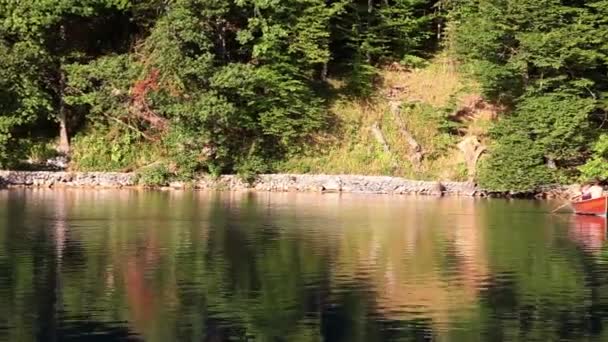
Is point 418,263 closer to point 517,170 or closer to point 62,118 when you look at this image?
point 517,170

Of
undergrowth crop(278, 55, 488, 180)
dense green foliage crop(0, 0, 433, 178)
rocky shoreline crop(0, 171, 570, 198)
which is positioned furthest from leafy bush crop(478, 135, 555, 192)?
dense green foliage crop(0, 0, 433, 178)

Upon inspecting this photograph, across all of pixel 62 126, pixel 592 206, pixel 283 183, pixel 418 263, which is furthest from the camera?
pixel 62 126

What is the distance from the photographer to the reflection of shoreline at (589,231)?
2638cm

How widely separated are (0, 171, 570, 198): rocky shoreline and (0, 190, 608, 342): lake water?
21.3 feet

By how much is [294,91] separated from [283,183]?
13.8 feet

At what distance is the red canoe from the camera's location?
33.7 metres

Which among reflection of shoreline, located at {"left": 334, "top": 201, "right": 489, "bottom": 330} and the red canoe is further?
the red canoe

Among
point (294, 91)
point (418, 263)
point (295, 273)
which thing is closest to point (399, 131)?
point (294, 91)

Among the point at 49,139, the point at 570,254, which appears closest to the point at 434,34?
the point at 49,139

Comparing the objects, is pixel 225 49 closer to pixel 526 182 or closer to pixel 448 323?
pixel 526 182

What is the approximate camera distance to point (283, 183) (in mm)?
41281

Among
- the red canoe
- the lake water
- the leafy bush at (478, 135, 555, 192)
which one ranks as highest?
the leafy bush at (478, 135, 555, 192)

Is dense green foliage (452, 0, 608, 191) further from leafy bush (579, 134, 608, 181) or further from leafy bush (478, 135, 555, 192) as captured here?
leafy bush (579, 134, 608, 181)

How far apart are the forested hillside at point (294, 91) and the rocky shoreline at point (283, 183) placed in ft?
2.18
